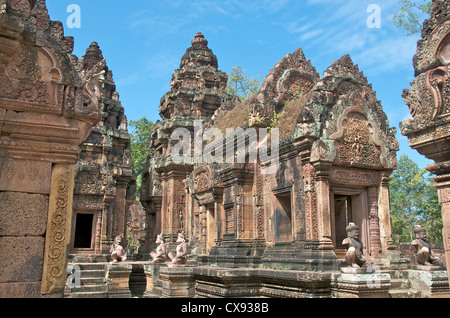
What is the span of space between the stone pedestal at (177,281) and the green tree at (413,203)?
80.2ft

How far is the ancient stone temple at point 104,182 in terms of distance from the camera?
15.9 metres

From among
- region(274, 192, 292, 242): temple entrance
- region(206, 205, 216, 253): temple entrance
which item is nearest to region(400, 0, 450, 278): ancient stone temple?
region(274, 192, 292, 242): temple entrance

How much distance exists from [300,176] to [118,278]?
682cm

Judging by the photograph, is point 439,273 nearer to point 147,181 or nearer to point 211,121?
point 211,121

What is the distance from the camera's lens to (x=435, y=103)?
4.56 metres

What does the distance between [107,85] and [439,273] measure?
1568cm

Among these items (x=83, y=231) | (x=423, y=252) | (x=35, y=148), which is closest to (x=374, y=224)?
(x=423, y=252)

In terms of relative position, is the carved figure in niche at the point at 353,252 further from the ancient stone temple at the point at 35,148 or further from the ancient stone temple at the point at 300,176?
the ancient stone temple at the point at 35,148

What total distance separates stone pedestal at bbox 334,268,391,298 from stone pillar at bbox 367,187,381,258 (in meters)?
2.13

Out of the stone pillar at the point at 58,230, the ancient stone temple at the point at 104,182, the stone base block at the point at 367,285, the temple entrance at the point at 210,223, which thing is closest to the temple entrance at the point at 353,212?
the stone base block at the point at 367,285

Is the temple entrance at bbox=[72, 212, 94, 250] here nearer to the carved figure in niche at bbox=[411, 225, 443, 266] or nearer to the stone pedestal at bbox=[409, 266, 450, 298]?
the carved figure in niche at bbox=[411, 225, 443, 266]

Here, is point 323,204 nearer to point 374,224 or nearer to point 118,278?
point 374,224
